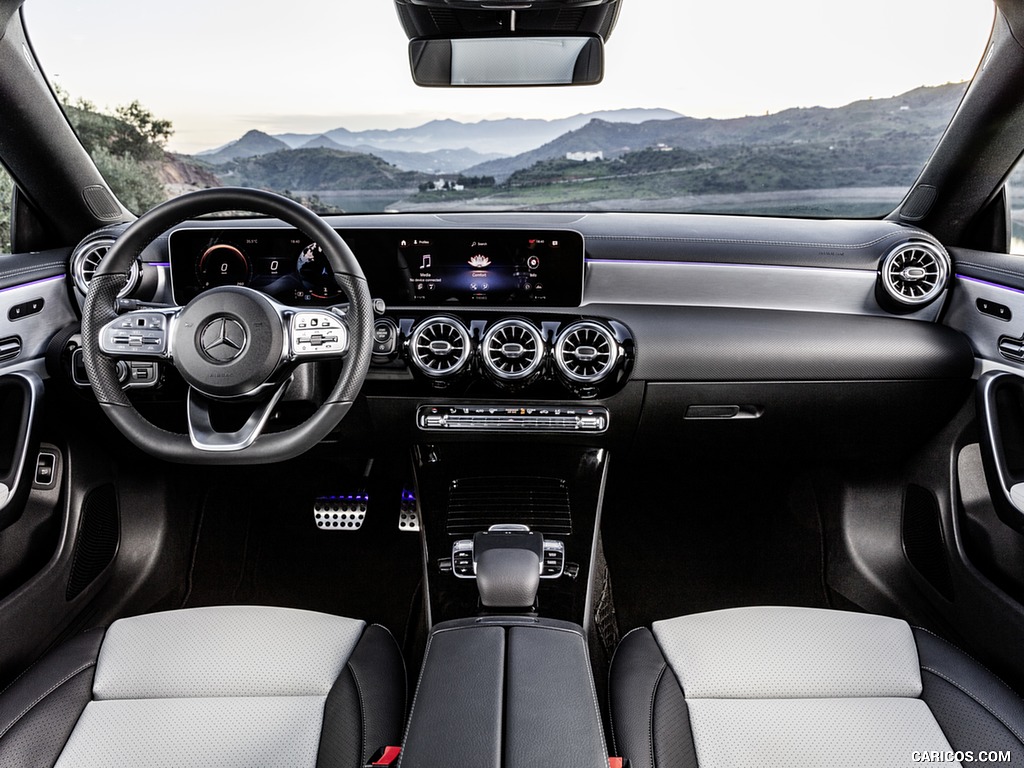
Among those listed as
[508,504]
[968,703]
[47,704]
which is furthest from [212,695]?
[968,703]

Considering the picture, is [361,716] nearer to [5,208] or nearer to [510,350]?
[510,350]

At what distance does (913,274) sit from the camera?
237 cm

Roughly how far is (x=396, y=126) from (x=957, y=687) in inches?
83.8

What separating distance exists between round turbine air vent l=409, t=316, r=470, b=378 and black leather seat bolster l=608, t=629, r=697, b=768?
93 cm

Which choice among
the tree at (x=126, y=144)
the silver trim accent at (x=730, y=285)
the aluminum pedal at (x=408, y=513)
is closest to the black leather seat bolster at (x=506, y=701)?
the silver trim accent at (x=730, y=285)

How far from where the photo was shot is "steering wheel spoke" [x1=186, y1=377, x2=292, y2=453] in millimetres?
1679

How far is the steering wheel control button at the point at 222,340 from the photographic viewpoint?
1.67 m

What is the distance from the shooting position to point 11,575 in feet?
7.30

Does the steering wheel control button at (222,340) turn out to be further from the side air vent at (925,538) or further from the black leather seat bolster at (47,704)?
the side air vent at (925,538)

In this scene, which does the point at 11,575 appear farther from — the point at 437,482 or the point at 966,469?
the point at 966,469

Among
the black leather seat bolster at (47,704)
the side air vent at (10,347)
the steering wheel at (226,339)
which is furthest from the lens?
the side air vent at (10,347)

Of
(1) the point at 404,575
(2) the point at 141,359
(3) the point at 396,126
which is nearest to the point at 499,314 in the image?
(3) the point at 396,126

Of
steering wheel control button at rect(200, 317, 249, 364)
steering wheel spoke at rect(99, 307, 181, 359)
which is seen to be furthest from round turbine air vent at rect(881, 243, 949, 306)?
steering wheel spoke at rect(99, 307, 181, 359)

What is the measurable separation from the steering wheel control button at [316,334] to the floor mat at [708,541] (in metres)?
1.61
